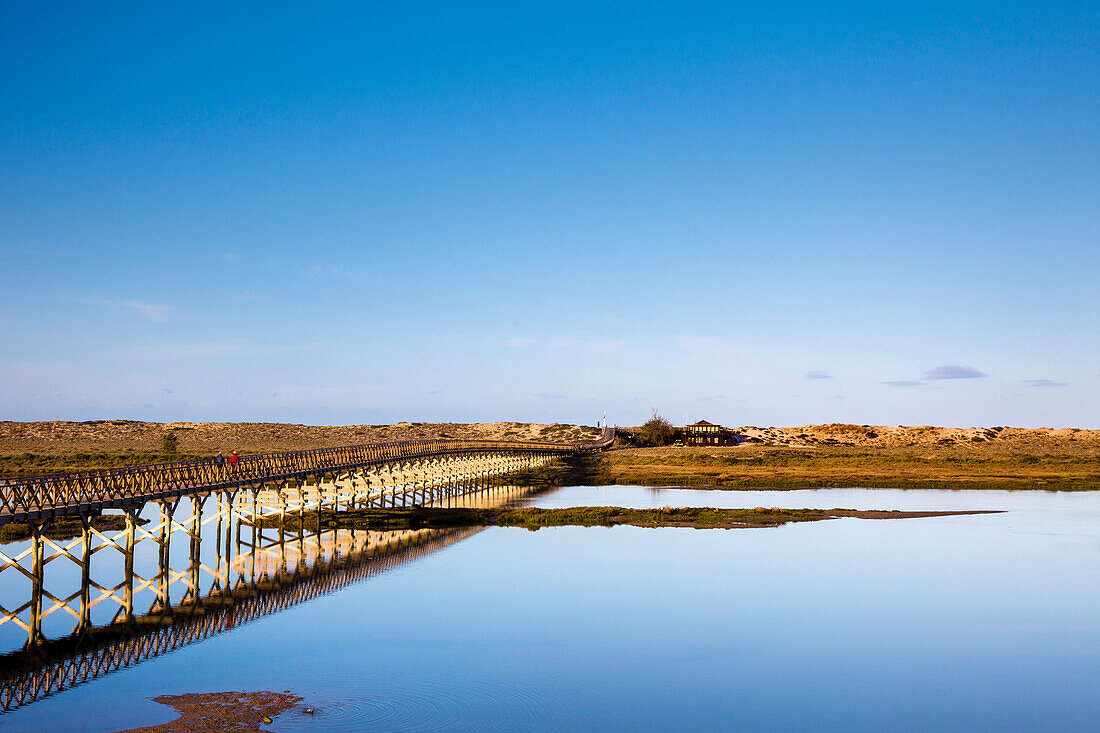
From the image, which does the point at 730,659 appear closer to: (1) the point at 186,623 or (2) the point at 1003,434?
(1) the point at 186,623

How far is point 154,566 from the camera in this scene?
35.9m

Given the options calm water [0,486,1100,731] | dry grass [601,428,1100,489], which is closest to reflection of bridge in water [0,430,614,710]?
calm water [0,486,1100,731]

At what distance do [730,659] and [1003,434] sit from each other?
187915 millimetres

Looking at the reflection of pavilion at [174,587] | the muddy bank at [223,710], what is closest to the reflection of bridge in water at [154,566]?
the reflection of pavilion at [174,587]

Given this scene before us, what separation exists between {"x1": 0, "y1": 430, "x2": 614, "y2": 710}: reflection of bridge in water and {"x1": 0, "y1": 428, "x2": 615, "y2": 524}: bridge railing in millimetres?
88

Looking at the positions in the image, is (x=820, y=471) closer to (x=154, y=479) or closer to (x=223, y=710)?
(x=154, y=479)

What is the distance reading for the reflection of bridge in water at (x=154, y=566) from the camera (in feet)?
78.2

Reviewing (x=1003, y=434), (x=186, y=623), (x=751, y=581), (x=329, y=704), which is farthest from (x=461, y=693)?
(x=1003, y=434)

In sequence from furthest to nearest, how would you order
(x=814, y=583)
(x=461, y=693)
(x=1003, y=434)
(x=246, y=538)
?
(x=1003, y=434), (x=246, y=538), (x=814, y=583), (x=461, y=693)

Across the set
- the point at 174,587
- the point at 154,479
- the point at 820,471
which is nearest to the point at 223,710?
the point at 174,587

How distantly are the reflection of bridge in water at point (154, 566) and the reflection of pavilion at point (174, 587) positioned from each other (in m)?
0.06

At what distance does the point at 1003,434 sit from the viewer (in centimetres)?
19225

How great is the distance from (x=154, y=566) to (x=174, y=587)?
424cm

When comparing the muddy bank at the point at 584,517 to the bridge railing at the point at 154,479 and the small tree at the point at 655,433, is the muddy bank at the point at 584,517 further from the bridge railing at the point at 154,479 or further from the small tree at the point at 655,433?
the small tree at the point at 655,433
